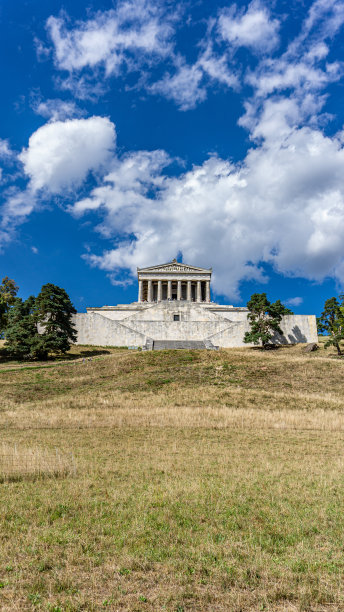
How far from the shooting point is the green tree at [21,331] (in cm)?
4344

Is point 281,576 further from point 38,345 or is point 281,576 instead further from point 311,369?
point 38,345

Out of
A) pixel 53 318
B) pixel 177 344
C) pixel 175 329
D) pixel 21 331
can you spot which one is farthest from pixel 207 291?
pixel 21 331

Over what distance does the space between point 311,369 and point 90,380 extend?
2176 centimetres

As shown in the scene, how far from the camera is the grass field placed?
15.2 feet

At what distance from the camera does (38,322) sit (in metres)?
45.5

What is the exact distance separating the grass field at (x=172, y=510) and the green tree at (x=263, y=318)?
3371 centimetres

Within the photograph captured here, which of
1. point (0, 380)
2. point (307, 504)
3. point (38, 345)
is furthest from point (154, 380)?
point (307, 504)

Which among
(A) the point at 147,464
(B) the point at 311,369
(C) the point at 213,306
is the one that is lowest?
(A) the point at 147,464

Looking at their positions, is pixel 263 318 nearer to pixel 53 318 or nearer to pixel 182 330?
pixel 182 330

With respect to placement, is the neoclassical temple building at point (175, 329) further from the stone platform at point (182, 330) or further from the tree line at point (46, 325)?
the tree line at point (46, 325)

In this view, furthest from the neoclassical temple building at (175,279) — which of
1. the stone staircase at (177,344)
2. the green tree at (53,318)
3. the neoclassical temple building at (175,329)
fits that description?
the green tree at (53,318)

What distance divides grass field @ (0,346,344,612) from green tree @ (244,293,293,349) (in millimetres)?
33715

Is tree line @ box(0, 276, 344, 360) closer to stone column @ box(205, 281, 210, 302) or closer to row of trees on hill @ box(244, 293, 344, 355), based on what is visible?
row of trees on hill @ box(244, 293, 344, 355)

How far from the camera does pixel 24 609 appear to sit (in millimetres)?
4227
